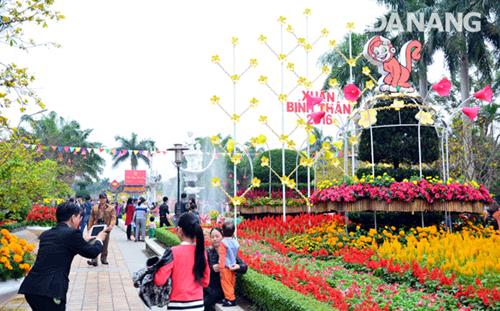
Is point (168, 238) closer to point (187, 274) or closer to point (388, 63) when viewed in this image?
point (388, 63)

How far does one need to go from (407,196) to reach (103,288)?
19.6 ft

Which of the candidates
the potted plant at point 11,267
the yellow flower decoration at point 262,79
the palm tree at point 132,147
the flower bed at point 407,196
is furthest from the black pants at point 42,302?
the palm tree at point 132,147

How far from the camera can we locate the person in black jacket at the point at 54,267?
4410 mm

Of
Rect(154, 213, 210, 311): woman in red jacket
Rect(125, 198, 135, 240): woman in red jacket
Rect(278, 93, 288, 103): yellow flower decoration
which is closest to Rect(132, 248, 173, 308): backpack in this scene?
Rect(154, 213, 210, 311): woman in red jacket

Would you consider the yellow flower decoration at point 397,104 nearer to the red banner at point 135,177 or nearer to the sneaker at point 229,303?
the sneaker at point 229,303

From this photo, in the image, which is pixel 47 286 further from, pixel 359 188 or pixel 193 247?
pixel 359 188

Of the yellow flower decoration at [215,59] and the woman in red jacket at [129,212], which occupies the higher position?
the yellow flower decoration at [215,59]

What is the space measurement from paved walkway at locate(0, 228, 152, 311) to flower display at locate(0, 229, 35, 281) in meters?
0.86

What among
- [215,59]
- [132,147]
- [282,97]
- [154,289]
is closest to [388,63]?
[282,97]

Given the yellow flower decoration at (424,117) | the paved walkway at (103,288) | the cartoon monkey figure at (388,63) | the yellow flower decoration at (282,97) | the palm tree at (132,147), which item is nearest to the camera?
the paved walkway at (103,288)

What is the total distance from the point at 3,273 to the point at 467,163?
1862 centimetres

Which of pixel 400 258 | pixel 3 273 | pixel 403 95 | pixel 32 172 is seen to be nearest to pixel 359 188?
pixel 400 258

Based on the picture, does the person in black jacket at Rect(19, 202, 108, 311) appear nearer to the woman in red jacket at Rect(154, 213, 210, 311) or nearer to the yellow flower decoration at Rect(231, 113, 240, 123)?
the woman in red jacket at Rect(154, 213, 210, 311)

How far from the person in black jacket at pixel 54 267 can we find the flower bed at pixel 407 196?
7.02 m
